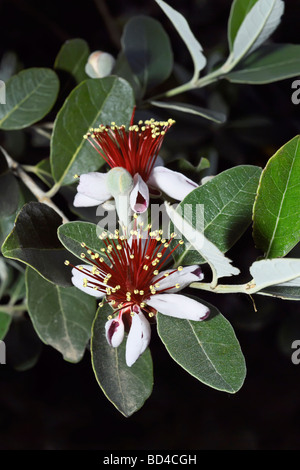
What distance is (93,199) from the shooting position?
0.78 meters

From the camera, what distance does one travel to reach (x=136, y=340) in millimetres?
704

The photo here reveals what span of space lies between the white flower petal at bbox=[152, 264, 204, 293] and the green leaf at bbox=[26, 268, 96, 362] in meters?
0.21

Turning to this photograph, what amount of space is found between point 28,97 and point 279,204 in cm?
53

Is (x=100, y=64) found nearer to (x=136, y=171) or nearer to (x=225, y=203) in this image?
(x=136, y=171)

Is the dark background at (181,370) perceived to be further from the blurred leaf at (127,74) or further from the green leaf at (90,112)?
the green leaf at (90,112)

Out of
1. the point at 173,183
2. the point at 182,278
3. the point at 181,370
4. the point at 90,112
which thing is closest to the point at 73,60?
the point at 90,112

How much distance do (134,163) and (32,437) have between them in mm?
1215

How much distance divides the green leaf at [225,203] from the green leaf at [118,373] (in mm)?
183

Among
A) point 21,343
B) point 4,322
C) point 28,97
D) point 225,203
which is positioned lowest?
point 21,343

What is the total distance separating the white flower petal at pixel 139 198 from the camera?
0.72 meters

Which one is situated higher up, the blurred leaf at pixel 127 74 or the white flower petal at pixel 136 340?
the blurred leaf at pixel 127 74

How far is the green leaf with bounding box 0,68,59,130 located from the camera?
1015 mm

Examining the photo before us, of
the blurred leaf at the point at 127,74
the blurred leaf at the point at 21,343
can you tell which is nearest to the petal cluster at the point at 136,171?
the blurred leaf at the point at 127,74

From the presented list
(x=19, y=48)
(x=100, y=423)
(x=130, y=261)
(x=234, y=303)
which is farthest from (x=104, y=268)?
(x=100, y=423)
